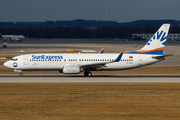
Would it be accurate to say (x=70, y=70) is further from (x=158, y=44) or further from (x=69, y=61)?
(x=158, y=44)

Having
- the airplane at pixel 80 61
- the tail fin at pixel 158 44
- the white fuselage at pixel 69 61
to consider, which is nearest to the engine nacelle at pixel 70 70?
the airplane at pixel 80 61

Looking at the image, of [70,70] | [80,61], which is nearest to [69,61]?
[80,61]

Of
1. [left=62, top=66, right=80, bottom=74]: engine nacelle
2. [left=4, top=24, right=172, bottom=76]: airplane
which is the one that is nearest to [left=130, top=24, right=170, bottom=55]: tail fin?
[left=4, top=24, right=172, bottom=76]: airplane

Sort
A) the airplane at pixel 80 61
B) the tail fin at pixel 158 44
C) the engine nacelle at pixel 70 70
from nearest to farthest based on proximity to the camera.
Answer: the engine nacelle at pixel 70 70 < the airplane at pixel 80 61 < the tail fin at pixel 158 44

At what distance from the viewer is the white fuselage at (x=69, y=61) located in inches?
1873

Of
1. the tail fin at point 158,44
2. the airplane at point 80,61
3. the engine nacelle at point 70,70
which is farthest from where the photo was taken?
the tail fin at point 158,44

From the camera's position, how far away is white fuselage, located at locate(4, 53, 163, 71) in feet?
156

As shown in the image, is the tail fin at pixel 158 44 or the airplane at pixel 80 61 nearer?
the airplane at pixel 80 61

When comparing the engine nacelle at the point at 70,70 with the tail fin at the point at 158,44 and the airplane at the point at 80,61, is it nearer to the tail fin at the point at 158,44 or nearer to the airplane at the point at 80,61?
the airplane at the point at 80,61

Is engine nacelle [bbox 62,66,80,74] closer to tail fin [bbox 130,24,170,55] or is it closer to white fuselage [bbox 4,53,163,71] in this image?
white fuselage [bbox 4,53,163,71]
